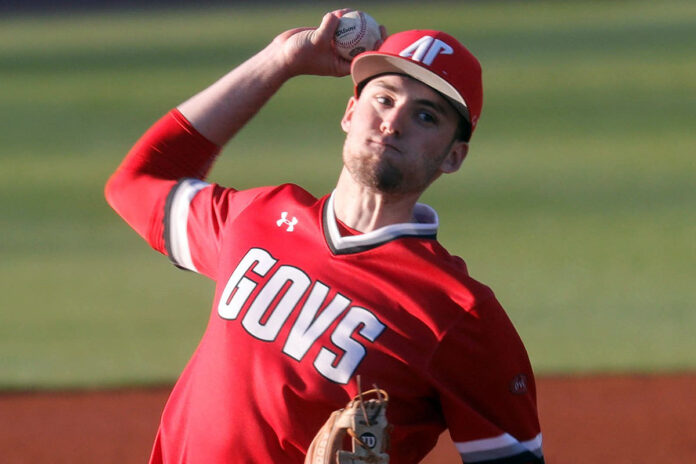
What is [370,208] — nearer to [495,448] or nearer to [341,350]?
[341,350]

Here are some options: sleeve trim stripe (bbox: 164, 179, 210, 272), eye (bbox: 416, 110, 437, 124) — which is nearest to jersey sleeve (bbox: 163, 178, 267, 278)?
sleeve trim stripe (bbox: 164, 179, 210, 272)

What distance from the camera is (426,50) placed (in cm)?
265

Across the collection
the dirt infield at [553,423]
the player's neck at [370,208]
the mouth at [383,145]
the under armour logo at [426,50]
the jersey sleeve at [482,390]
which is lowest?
the dirt infield at [553,423]

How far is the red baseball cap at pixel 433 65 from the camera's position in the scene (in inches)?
103

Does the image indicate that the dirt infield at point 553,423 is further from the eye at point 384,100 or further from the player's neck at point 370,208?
the eye at point 384,100

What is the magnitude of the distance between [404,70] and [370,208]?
0.35 metres

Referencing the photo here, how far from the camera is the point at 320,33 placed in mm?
2930

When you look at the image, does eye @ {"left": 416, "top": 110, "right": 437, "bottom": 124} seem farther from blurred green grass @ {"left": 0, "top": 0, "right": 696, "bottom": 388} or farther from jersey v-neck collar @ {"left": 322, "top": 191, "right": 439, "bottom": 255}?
blurred green grass @ {"left": 0, "top": 0, "right": 696, "bottom": 388}

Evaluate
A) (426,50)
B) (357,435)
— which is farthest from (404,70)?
(357,435)

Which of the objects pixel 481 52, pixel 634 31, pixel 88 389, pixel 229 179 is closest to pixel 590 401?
pixel 88 389

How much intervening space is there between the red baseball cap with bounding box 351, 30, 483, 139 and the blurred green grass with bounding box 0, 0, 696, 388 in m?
4.54

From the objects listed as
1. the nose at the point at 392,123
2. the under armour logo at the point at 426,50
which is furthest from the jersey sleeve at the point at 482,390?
the under armour logo at the point at 426,50

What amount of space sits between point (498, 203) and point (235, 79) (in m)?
8.05

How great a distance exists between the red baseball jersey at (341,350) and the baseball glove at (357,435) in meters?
0.13
